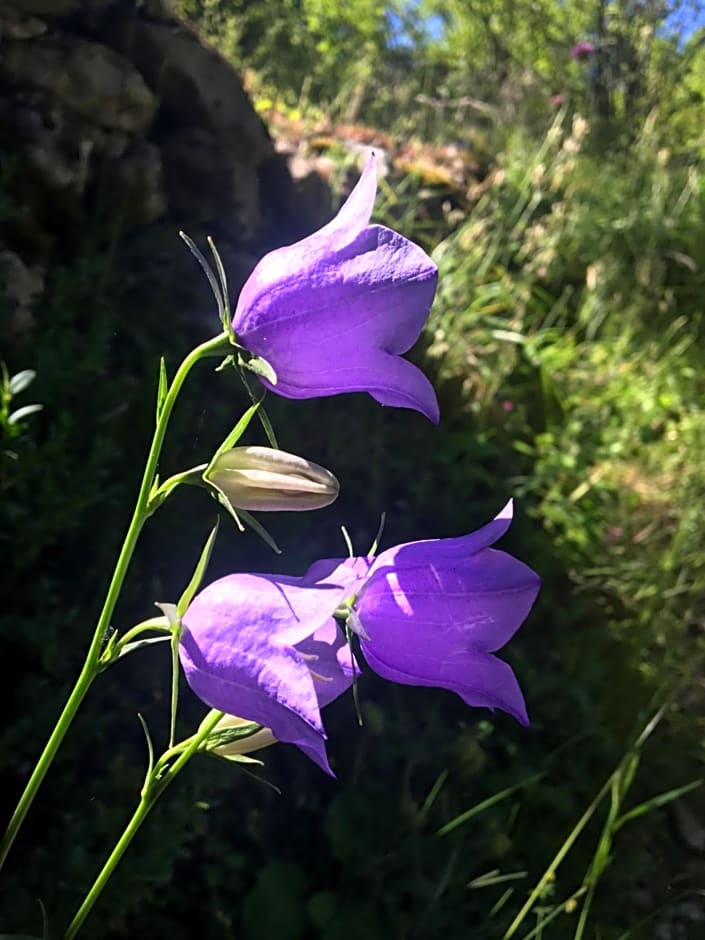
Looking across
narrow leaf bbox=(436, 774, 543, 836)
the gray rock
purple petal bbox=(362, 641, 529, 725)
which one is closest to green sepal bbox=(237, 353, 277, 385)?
purple petal bbox=(362, 641, 529, 725)

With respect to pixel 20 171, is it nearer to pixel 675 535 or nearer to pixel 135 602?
pixel 135 602

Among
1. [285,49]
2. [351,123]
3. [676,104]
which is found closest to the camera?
[285,49]

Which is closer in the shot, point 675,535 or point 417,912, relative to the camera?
point 417,912

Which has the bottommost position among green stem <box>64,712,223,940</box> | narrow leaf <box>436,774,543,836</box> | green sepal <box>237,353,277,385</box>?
narrow leaf <box>436,774,543,836</box>

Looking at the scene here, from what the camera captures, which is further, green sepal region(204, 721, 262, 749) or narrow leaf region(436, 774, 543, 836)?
narrow leaf region(436, 774, 543, 836)

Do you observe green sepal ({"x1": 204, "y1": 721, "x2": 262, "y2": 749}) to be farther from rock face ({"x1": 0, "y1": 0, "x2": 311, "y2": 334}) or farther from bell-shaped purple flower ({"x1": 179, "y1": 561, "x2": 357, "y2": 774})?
rock face ({"x1": 0, "y1": 0, "x2": 311, "y2": 334})

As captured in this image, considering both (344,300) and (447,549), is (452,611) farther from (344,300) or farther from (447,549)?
(344,300)

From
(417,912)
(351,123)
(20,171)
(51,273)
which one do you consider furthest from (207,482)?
(351,123)
